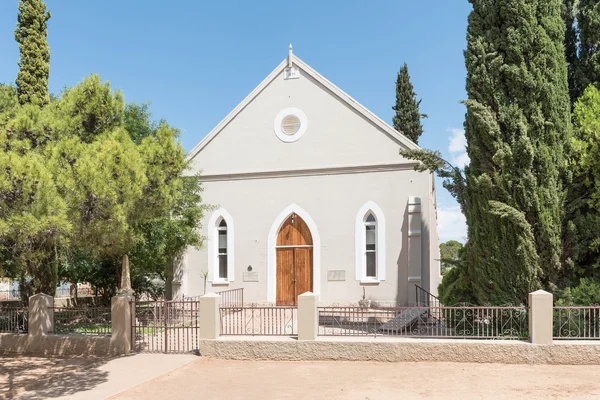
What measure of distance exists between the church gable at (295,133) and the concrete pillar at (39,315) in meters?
8.20

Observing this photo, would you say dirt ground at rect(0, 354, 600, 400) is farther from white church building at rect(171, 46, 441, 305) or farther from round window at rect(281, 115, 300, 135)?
round window at rect(281, 115, 300, 135)

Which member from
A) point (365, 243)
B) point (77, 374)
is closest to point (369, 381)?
point (77, 374)

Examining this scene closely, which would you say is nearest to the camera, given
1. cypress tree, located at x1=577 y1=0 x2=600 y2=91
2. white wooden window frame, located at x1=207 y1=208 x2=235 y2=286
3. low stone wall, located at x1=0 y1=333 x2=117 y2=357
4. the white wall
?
low stone wall, located at x1=0 y1=333 x2=117 y2=357

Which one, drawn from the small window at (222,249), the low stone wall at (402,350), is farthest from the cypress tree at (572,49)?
the small window at (222,249)

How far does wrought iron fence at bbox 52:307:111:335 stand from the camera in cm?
1127

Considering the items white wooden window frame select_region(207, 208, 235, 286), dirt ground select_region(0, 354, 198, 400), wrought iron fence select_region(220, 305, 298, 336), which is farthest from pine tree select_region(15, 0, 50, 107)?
wrought iron fence select_region(220, 305, 298, 336)

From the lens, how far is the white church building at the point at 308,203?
53.4 feet

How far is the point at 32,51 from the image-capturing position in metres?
15.3

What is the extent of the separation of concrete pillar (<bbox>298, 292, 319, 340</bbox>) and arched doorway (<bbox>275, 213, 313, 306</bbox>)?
6.74m

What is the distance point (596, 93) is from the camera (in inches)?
440

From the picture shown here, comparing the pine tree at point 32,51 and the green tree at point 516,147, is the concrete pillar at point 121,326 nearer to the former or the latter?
the pine tree at point 32,51

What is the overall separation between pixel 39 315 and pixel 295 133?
33.1 ft

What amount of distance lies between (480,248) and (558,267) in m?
1.64

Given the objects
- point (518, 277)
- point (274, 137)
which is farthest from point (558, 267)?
point (274, 137)
